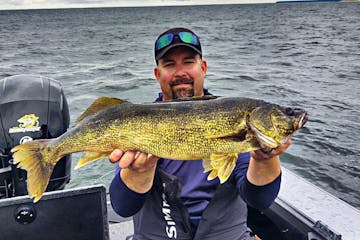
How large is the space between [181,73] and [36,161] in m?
1.35

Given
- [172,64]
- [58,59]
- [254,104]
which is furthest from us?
[58,59]

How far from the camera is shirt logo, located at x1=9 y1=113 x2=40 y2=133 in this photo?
4.03 m

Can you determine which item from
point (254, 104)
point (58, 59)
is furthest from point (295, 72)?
point (254, 104)

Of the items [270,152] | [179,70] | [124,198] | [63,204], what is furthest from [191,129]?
[63,204]

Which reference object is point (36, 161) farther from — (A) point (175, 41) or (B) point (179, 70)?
(A) point (175, 41)

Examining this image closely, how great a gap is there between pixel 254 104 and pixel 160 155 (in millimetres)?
708

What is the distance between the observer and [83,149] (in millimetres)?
2887

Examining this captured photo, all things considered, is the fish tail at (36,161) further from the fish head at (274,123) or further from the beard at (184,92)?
the fish head at (274,123)

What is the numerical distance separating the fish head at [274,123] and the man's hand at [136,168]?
74 centimetres

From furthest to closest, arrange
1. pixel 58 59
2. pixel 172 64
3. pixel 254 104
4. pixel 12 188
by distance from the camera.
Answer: pixel 58 59 → pixel 12 188 → pixel 172 64 → pixel 254 104

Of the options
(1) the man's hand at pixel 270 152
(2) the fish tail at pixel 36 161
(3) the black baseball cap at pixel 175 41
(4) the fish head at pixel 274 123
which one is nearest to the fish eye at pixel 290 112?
(4) the fish head at pixel 274 123

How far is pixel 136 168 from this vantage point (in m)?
2.92

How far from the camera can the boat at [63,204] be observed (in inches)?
129

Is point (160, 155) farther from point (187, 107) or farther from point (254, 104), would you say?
point (254, 104)
